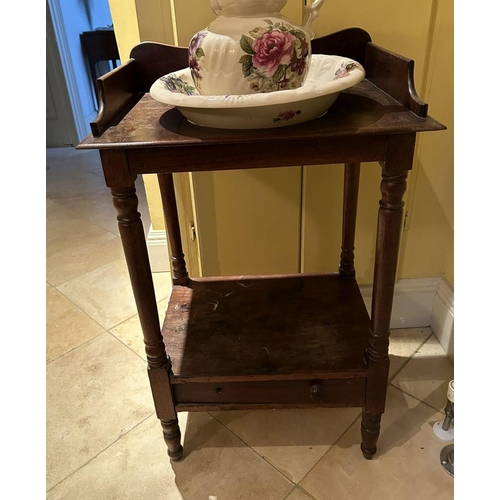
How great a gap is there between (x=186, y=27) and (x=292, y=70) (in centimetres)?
41

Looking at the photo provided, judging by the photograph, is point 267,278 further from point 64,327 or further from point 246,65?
point 64,327

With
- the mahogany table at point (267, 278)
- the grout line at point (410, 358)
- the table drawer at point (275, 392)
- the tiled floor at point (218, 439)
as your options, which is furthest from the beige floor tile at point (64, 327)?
the grout line at point (410, 358)

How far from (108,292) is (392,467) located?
1.06 metres

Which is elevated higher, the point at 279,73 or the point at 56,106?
the point at 279,73

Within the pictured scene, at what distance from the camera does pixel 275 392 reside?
35.6 inches

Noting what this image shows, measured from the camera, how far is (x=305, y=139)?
65cm

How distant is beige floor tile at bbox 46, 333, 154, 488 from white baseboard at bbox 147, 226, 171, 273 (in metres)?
0.38

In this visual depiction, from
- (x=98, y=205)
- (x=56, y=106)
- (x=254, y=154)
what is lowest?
(x=98, y=205)

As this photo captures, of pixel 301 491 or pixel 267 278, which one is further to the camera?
pixel 267 278

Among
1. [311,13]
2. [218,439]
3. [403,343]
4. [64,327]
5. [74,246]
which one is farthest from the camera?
[74,246]

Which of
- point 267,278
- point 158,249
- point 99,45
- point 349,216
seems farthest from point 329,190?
point 99,45

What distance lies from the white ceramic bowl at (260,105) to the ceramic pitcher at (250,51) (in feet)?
0.16

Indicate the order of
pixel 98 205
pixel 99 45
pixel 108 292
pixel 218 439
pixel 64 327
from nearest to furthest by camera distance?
pixel 218 439 → pixel 64 327 → pixel 108 292 → pixel 98 205 → pixel 99 45

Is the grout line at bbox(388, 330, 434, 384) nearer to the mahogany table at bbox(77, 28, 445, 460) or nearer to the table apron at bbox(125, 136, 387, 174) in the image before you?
the mahogany table at bbox(77, 28, 445, 460)
